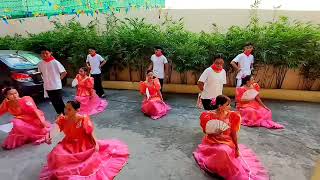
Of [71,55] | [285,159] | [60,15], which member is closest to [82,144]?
[285,159]

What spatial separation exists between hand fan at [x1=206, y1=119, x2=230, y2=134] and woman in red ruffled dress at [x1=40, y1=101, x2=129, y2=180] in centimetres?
136

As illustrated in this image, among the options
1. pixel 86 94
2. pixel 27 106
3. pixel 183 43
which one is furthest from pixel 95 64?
pixel 27 106

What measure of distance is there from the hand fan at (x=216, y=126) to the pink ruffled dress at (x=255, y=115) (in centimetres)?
203

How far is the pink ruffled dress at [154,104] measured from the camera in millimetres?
6301

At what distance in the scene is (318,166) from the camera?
164 inches

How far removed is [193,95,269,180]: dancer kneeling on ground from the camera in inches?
145

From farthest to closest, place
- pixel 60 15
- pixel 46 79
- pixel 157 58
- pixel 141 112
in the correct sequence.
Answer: pixel 60 15
pixel 157 58
pixel 141 112
pixel 46 79

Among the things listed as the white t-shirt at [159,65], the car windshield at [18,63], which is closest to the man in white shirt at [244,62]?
the white t-shirt at [159,65]

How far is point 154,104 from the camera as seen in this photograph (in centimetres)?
632

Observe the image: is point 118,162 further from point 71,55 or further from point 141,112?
point 71,55

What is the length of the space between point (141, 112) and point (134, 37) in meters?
2.59

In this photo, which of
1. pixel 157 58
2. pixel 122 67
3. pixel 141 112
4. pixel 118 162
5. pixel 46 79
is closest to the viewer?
pixel 118 162

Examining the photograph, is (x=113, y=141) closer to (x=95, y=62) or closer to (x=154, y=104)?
(x=154, y=104)

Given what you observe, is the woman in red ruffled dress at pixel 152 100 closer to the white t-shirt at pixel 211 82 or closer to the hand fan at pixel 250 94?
the white t-shirt at pixel 211 82
